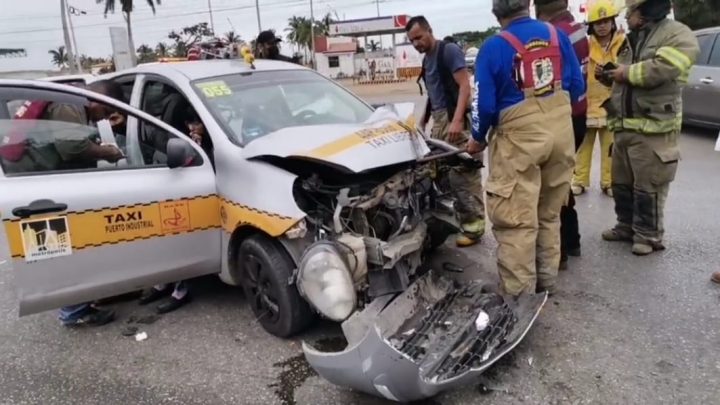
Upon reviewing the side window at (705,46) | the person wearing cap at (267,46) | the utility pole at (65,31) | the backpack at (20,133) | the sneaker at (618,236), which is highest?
the utility pole at (65,31)

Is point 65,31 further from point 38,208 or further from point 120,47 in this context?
point 38,208

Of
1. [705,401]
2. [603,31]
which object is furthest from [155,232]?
[603,31]

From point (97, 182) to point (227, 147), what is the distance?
752mm

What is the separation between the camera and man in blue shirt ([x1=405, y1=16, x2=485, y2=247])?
441cm

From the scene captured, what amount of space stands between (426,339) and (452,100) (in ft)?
7.76

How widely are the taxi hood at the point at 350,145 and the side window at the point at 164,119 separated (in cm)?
54

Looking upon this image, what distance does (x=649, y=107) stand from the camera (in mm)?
4078

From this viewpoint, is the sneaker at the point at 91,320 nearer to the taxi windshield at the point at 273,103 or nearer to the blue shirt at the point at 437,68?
the taxi windshield at the point at 273,103

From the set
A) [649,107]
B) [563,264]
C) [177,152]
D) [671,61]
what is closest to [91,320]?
[177,152]

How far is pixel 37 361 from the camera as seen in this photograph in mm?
3441

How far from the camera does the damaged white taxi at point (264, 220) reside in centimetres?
288

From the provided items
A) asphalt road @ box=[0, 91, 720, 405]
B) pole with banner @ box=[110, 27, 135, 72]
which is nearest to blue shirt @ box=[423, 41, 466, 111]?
asphalt road @ box=[0, 91, 720, 405]

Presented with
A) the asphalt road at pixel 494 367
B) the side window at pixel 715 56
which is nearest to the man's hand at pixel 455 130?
the asphalt road at pixel 494 367

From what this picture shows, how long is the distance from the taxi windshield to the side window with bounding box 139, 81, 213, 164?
0.19 metres
